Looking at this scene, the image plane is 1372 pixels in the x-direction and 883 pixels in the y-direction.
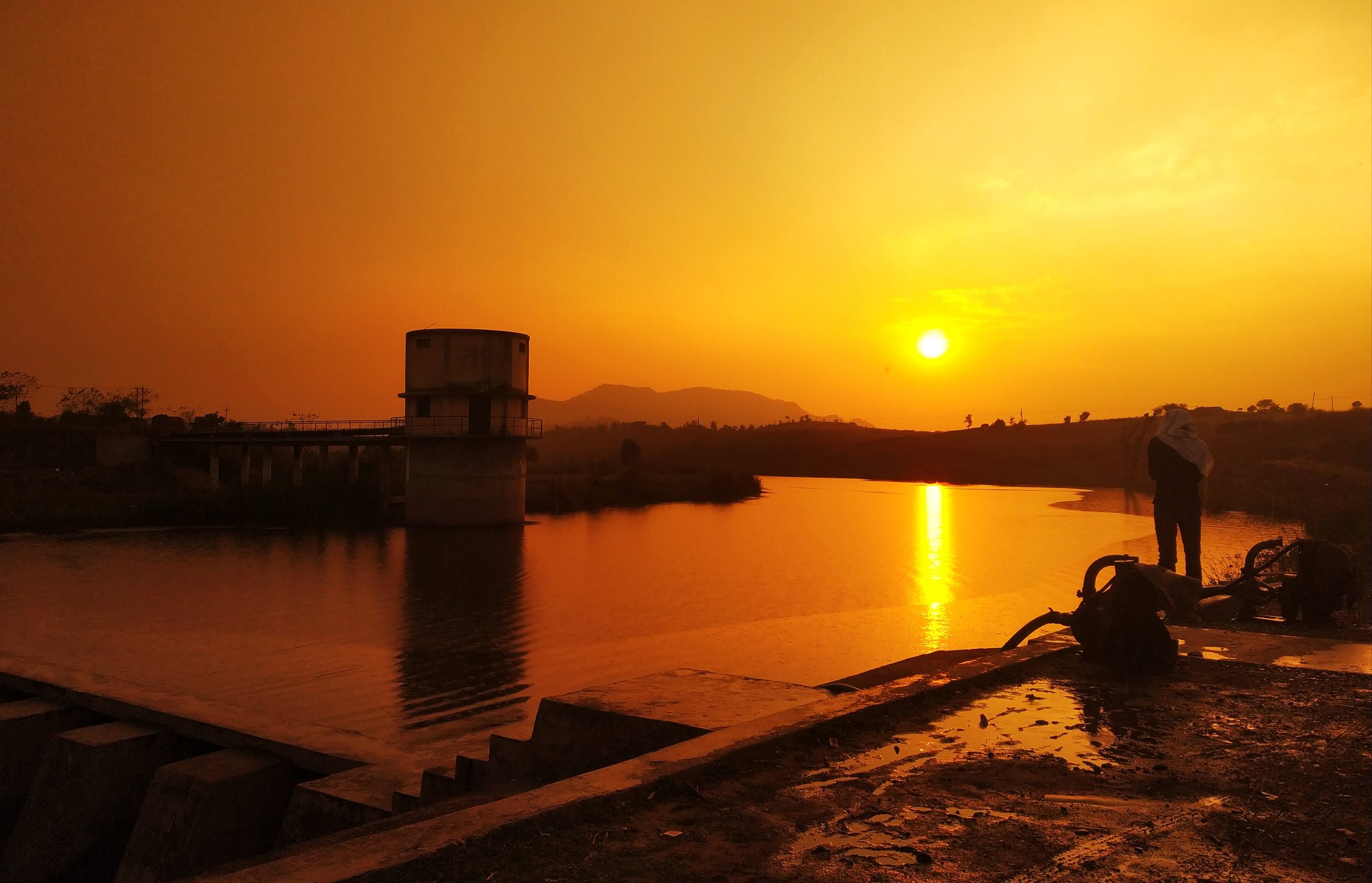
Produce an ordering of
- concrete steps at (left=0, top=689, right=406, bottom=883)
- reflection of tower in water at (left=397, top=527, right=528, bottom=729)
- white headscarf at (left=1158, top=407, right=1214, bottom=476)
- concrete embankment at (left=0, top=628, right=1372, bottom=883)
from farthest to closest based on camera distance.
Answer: reflection of tower in water at (left=397, top=527, right=528, bottom=729) → white headscarf at (left=1158, top=407, right=1214, bottom=476) → concrete steps at (left=0, top=689, right=406, bottom=883) → concrete embankment at (left=0, top=628, right=1372, bottom=883)

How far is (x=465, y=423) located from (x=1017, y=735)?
39155 millimetres

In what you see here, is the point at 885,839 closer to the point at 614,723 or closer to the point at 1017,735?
the point at 1017,735

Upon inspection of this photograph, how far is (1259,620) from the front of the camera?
9.34 meters

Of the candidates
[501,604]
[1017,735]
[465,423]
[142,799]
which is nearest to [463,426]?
[465,423]

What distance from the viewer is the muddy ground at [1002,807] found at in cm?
338

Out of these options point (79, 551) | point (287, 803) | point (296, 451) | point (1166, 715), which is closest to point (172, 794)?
point (287, 803)

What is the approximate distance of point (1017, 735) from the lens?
5180 mm

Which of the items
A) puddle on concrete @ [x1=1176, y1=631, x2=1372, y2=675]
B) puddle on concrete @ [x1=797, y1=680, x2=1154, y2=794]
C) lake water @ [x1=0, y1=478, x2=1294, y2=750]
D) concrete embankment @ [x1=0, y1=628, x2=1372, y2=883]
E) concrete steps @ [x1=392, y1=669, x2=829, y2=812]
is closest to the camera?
concrete embankment @ [x1=0, y1=628, x2=1372, y2=883]

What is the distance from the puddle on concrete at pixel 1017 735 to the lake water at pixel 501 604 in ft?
21.8

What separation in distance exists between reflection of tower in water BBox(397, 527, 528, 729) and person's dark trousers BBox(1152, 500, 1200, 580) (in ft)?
27.1

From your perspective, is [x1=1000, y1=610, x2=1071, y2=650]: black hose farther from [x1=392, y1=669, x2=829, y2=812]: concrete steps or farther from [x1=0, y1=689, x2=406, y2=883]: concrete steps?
[x1=0, y1=689, x2=406, y2=883]: concrete steps

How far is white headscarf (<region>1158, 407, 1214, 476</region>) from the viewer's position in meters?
10.2

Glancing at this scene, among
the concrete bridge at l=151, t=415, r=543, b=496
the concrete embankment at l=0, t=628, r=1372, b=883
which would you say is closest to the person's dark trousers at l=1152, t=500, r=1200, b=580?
the concrete embankment at l=0, t=628, r=1372, b=883

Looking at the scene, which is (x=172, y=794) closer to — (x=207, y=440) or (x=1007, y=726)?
(x=1007, y=726)
